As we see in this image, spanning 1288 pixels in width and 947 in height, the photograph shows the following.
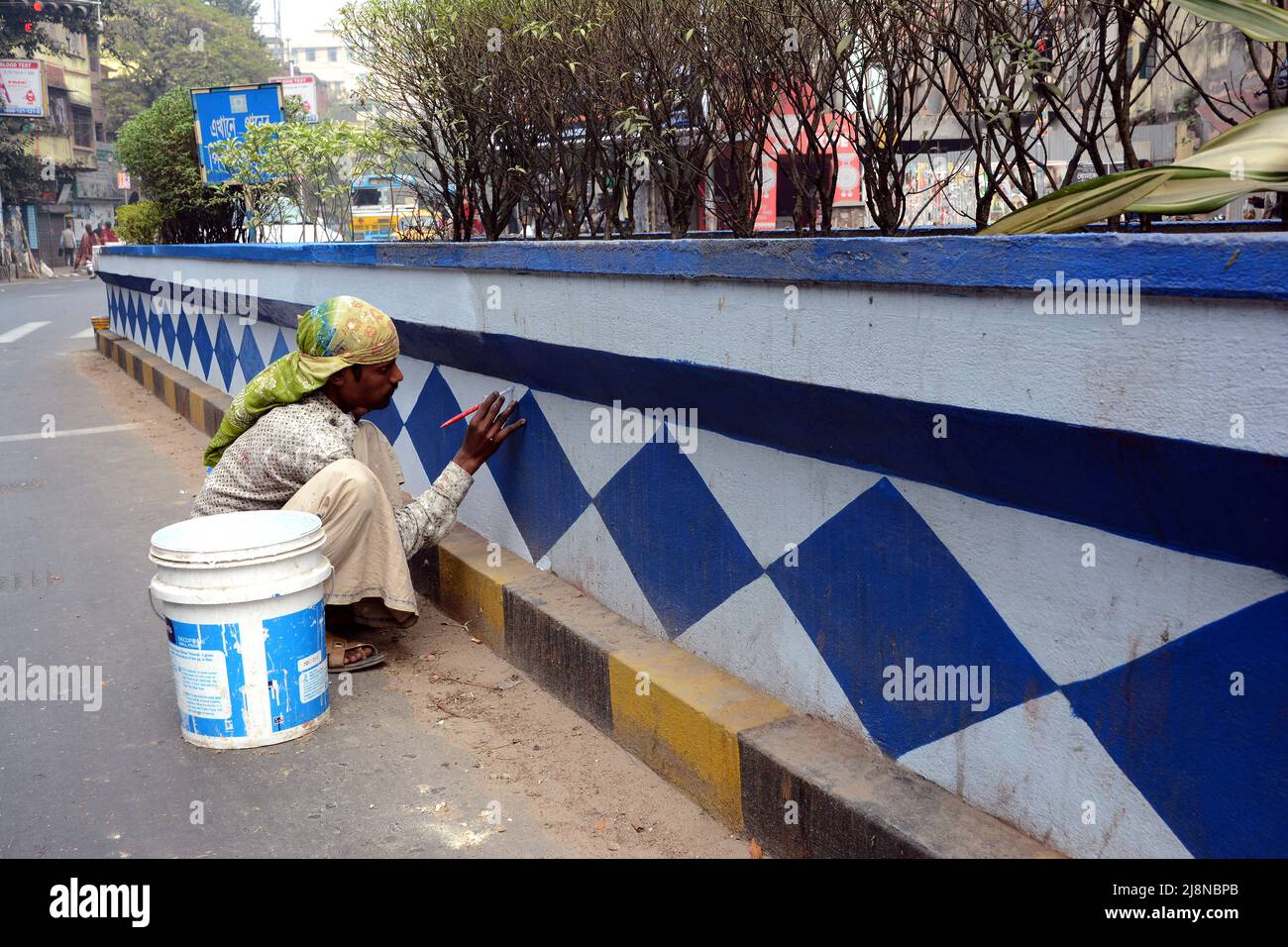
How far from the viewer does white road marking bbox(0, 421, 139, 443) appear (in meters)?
8.79

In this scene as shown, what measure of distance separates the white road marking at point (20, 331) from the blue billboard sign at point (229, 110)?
22.2 feet

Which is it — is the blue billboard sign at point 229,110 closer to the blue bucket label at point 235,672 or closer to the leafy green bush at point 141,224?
the leafy green bush at point 141,224

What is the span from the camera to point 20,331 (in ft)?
58.0

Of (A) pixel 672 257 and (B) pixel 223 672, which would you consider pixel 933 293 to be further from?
(B) pixel 223 672

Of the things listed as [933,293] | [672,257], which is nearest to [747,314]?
[672,257]

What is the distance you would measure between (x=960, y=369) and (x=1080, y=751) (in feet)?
2.31

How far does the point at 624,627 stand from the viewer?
3.48 m

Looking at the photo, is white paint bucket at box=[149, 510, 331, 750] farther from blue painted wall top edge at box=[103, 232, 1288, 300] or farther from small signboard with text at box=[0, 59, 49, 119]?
small signboard with text at box=[0, 59, 49, 119]

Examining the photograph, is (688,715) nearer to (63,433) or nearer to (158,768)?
(158,768)

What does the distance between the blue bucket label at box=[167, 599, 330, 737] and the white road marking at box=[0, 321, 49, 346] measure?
1455 centimetres

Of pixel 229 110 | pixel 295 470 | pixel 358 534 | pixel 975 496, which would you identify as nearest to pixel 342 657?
pixel 358 534

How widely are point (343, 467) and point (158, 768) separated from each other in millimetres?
1060

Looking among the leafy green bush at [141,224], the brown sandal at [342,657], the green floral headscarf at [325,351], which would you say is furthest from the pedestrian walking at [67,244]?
the brown sandal at [342,657]

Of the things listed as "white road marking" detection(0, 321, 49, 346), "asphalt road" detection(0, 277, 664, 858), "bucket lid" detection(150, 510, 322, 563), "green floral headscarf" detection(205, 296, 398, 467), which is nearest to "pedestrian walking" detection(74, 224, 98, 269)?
"white road marking" detection(0, 321, 49, 346)
